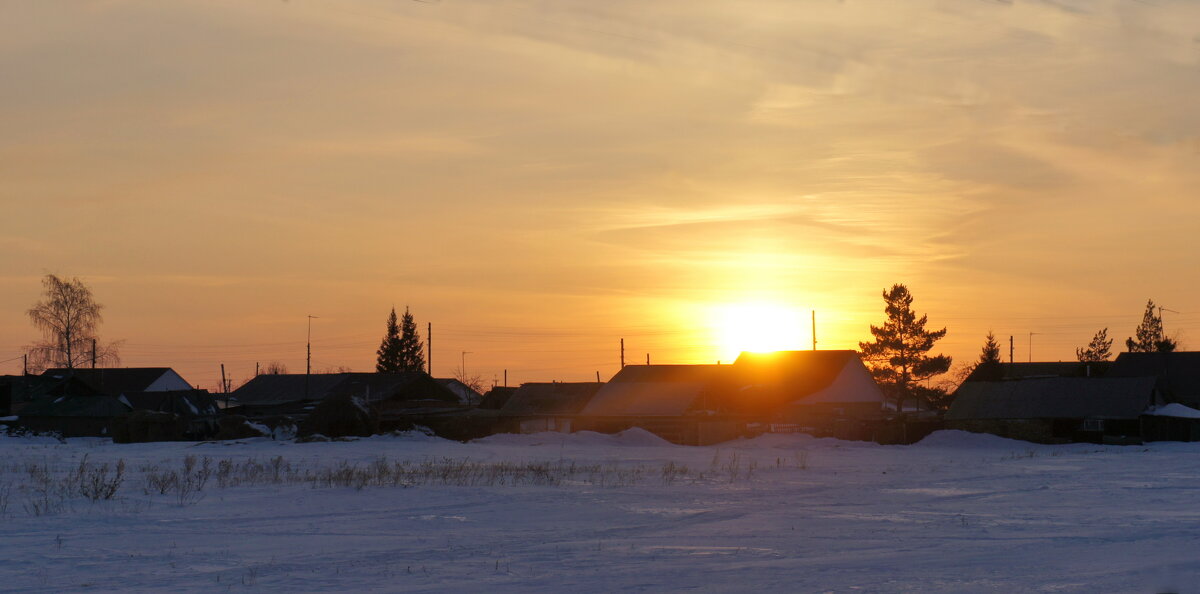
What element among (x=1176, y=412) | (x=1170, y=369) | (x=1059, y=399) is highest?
(x=1170, y=369)

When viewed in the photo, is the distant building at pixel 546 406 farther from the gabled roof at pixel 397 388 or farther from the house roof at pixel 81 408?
the house roof at pixel 81 408

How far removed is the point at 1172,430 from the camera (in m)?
61.1

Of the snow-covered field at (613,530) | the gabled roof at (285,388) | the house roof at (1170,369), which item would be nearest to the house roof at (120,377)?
the gabled roof at (285,388)

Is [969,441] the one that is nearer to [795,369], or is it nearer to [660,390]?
[660,390]

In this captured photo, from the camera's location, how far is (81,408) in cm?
7844

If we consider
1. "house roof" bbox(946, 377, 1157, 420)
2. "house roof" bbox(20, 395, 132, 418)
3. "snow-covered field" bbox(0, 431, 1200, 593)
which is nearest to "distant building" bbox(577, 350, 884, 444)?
"house roof" bbox(946, 377, 1157, 420)

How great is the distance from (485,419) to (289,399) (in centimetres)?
3777

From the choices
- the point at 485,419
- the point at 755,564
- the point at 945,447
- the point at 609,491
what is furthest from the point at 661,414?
the point at 755,564

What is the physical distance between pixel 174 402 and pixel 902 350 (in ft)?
195

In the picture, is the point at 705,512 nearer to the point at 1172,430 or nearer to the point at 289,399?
the point at 1172,430

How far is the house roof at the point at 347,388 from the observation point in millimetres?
92688

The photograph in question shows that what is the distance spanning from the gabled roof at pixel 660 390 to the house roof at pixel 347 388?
23.5 metres

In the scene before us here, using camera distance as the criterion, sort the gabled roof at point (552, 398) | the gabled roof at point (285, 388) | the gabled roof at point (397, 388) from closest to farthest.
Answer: the gabled roof at point (552, 398), the gabled roof at point (397, 388), the gabled roof at point (285, 388)

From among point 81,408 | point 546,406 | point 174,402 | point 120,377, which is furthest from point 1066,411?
point 120,377
